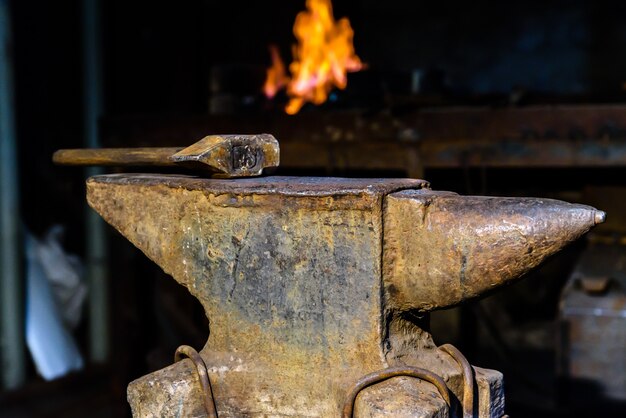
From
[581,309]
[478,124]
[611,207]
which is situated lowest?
[581,309]

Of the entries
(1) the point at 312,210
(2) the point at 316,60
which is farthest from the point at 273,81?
(1) the point at 312,210

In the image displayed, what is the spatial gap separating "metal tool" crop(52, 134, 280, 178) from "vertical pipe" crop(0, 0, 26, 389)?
7.69 ft

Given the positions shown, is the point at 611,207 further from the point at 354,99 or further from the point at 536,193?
the point at 354,99

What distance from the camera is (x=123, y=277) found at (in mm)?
4828

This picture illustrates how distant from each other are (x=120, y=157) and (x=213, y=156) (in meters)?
0.35

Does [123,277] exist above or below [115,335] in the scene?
above

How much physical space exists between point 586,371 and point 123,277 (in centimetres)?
255

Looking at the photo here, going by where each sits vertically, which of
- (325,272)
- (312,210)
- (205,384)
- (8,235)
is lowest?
(205,384)

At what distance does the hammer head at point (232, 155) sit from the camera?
216cm

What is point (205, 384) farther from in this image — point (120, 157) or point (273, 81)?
point (273, 81)

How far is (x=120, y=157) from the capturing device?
2.38 m

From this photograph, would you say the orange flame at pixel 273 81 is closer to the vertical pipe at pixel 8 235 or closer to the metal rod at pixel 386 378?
the vertical pipe at pixel 8 235

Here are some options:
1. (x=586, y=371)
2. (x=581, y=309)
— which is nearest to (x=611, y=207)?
(x=581, y=309)

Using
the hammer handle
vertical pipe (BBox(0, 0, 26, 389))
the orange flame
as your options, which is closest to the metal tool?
the hammer handle
